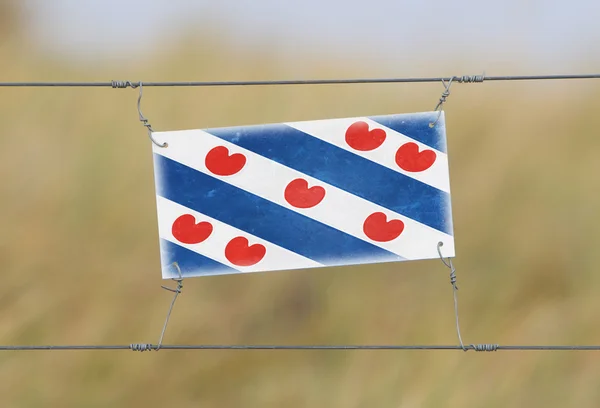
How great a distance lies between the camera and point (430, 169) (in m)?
1.77

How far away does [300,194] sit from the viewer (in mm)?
1789

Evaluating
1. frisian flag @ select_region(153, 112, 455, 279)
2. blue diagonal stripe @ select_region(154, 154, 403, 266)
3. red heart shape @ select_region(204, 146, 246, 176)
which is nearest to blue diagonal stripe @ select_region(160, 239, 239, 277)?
frisian flag @ select_region(153, 112, 455, 279)

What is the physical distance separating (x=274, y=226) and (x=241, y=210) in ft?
0.30

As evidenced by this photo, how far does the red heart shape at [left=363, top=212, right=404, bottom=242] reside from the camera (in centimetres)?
178

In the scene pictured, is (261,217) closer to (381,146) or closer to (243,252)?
(243,252)

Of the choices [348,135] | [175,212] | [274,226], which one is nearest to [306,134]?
[348,135]

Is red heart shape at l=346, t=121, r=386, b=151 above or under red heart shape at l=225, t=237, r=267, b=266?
above

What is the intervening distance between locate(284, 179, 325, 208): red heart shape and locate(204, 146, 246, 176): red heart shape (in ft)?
0.44

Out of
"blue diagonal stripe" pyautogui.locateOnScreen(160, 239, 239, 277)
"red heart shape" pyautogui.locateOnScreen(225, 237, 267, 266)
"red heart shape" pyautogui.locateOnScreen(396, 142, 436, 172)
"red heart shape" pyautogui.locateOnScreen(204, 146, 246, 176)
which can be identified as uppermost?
"red heart shape" pyautogui.locateOnScreen(396, 142, 436, 172)

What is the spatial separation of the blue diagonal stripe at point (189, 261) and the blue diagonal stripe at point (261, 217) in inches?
4.1

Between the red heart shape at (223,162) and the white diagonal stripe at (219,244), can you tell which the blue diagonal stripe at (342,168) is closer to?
the red heart shape at (223,162)

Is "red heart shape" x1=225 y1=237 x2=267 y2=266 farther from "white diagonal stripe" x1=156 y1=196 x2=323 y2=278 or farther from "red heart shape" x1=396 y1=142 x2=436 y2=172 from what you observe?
"red heart shape" x1=396 y1=142 x2=436 y2=172

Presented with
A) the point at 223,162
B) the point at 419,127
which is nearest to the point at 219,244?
the point at 223,162

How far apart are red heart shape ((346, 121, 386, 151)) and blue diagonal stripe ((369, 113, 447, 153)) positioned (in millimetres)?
28
